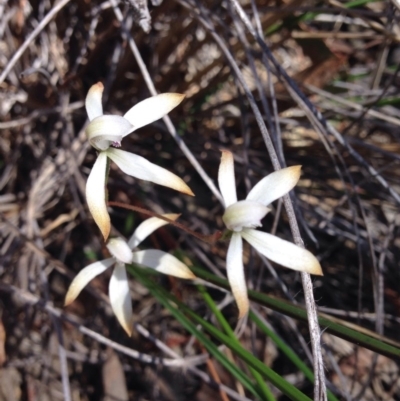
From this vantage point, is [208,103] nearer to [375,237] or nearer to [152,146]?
[152,146]

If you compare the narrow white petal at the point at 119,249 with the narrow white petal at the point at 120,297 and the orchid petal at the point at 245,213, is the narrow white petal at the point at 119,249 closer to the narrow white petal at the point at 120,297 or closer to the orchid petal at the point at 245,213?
the narrow white petal at the point at 120,297

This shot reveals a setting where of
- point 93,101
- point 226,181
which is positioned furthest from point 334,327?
point 93,101

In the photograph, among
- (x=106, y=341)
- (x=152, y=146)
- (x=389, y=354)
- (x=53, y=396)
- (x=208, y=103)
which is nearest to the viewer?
(x=389, y=354)

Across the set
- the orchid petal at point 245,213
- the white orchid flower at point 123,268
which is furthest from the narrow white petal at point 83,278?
the orchid petal at point 245,213

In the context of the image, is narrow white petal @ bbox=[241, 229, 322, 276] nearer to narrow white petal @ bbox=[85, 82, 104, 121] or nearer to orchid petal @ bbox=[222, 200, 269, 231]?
orchid petal @ bbox=[222, 200, 269, 231]

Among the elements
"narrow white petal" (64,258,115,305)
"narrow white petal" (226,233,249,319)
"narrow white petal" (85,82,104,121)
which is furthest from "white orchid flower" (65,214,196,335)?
"narrow white petal" (85,82,104,121)

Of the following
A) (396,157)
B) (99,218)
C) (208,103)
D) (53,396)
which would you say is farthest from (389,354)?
(208,103)

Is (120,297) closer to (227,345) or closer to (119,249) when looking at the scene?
(119,249)
